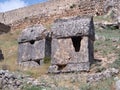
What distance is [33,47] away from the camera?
15.8m

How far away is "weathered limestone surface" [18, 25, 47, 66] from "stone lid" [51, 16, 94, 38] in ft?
4.32

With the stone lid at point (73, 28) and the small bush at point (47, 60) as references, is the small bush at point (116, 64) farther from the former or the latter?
the small bush at point (47, 60)

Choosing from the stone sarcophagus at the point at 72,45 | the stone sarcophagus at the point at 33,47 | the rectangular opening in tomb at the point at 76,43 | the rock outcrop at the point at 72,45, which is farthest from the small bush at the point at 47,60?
the rectangular opening in tomb at the point at 76,43

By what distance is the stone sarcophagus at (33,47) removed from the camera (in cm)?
1549

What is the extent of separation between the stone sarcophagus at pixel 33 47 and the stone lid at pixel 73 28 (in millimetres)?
1268

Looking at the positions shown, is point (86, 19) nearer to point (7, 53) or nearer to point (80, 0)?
point (7, 53)

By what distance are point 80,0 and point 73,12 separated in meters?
1.07

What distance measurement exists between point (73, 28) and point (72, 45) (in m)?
0.57

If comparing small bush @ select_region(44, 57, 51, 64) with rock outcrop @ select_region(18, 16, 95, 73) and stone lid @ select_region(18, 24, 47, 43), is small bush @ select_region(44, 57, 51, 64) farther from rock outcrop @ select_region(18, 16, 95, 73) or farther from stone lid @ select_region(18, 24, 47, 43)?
stone lid @ select_region(18, 24, 47, 43)

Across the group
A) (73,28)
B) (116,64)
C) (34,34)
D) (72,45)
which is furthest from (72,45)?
(34,34)

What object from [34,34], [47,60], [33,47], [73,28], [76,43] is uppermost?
[73,28]

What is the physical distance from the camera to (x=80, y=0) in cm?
2883

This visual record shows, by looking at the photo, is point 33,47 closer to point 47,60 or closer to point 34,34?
point 34,34

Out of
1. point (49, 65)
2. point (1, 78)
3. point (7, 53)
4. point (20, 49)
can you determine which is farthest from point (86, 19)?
point (7, 53)
